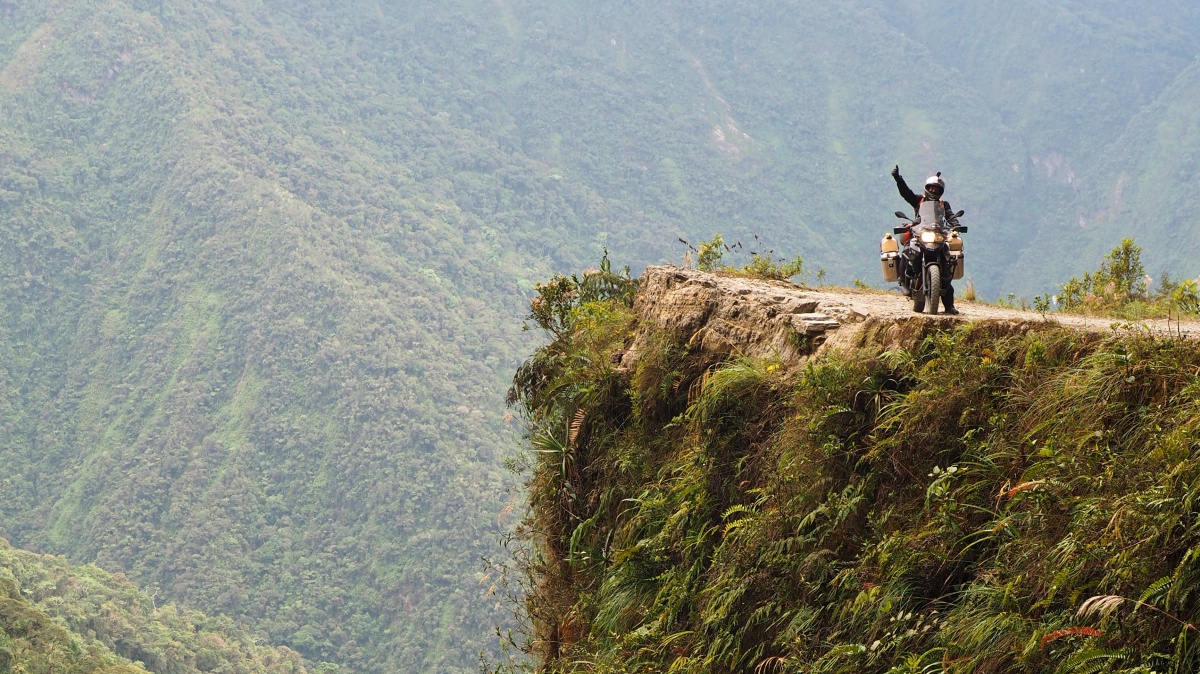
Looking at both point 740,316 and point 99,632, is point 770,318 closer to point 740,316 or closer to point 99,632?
point 740,316

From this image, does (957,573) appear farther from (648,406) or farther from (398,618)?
(398,618)

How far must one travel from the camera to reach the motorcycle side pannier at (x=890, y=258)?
31.0ft

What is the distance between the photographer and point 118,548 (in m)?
110

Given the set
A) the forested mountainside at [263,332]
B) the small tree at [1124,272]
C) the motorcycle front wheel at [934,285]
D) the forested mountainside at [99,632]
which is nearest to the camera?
the motorcycle front wheel at [934,285]

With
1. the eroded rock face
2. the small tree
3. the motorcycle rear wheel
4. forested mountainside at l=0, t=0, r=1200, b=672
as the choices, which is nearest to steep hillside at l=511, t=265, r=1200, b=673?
the eroded rock face

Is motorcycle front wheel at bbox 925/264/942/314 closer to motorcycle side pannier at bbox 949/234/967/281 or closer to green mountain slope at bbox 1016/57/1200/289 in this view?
motorcycle side pannier at bbox 949/234/967/281

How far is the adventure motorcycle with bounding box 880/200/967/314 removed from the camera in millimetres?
8570

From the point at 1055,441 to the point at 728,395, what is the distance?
2.65m

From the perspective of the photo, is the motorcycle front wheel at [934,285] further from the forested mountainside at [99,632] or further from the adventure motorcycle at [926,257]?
the forested mountainside at [99,632]

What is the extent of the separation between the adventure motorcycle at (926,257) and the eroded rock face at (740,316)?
611 mm

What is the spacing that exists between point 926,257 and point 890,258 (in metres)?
0.67

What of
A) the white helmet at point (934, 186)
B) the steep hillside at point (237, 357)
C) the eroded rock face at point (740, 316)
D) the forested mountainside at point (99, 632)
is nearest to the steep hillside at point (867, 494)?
the eroded rock face at point (740, 316)

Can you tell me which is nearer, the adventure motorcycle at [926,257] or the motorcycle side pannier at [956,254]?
the adventure motorcycle at [926,257]

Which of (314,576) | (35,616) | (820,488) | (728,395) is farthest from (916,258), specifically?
(314,576)
